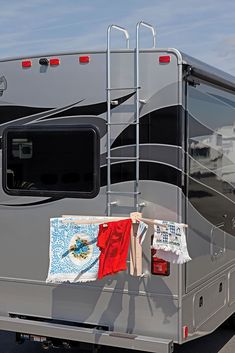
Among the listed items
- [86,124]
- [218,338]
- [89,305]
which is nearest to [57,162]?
[86,124]

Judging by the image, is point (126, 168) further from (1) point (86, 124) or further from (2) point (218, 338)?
(2) point (218, 338)

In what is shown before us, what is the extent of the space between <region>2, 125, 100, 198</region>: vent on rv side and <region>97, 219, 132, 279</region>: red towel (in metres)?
0.38

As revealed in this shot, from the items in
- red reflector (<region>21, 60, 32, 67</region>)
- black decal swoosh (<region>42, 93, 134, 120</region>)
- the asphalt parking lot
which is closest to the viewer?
black decal swoosh (<region>42, 93, 134, 120</region>)

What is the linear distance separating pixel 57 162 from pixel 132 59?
3.54 ft

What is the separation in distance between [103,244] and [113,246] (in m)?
0.08

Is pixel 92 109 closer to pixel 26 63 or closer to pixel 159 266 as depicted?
pixel 26 63

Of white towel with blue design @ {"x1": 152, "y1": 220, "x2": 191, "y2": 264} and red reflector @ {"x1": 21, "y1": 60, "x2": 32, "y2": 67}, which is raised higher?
red reflector @ {"x1": 21, "y1": 60, "x2": 32, "y2": 67}

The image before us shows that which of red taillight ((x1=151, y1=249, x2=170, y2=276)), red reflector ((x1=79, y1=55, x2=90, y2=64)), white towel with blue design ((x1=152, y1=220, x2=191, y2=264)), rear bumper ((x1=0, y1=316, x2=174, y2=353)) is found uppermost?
red reflector ((x1=79, y1=55, x2=90, y2=64))

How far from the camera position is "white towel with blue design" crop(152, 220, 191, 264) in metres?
4.68

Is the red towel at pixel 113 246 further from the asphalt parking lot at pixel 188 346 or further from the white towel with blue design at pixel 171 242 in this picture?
the asphalt parking lot at pixel 188 346

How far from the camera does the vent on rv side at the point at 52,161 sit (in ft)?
16.6

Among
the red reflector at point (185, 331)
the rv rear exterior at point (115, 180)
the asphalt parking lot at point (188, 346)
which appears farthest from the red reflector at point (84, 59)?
the asphalt parking lot at point (188, 346)

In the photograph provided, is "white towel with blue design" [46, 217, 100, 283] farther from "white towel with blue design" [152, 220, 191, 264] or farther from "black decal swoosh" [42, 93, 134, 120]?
"black decal swoosh" [42, 93, 134, 120]

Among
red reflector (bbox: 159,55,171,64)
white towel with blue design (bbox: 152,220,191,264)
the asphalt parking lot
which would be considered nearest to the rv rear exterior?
red reflector (bbox: 159,55,171,64)
